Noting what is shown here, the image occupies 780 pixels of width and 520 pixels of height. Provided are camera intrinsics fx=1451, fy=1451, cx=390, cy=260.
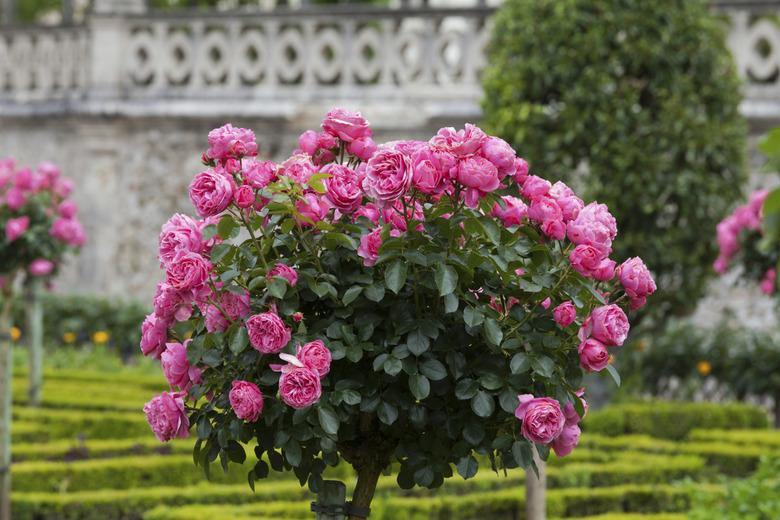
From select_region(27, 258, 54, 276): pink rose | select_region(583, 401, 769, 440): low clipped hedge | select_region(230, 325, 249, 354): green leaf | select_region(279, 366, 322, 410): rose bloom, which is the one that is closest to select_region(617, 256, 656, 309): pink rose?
select_region(279, 366, 322, 410): rose bloom

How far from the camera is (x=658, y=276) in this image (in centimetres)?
924

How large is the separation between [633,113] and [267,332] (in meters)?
5.90

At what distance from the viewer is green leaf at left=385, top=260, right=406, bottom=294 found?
360 cm

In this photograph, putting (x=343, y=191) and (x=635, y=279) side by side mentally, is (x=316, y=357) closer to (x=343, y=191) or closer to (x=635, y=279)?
(x=343, y=191)

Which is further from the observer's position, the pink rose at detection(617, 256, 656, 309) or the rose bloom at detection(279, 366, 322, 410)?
the pink rose at detection(617, 256, 656, 309)

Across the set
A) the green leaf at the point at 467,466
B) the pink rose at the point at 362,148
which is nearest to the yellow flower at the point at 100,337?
the pink rose at the point at 362,148

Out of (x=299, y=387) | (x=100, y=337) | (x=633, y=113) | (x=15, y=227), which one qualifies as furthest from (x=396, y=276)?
(x=100, y=337)

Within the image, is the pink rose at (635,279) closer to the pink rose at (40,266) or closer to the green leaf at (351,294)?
the green leaf at (351,294)

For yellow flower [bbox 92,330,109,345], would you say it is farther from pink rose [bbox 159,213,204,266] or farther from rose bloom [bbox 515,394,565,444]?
rose bloom [bbox 515,394,565,444]

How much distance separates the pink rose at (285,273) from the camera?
3.73 meters

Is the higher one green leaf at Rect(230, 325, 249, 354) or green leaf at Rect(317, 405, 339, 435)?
green leaf at Rect(230, 325, 249, 354)

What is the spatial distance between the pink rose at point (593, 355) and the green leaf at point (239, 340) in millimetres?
864

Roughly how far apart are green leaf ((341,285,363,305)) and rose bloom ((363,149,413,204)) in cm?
27

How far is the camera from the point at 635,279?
3.87m
